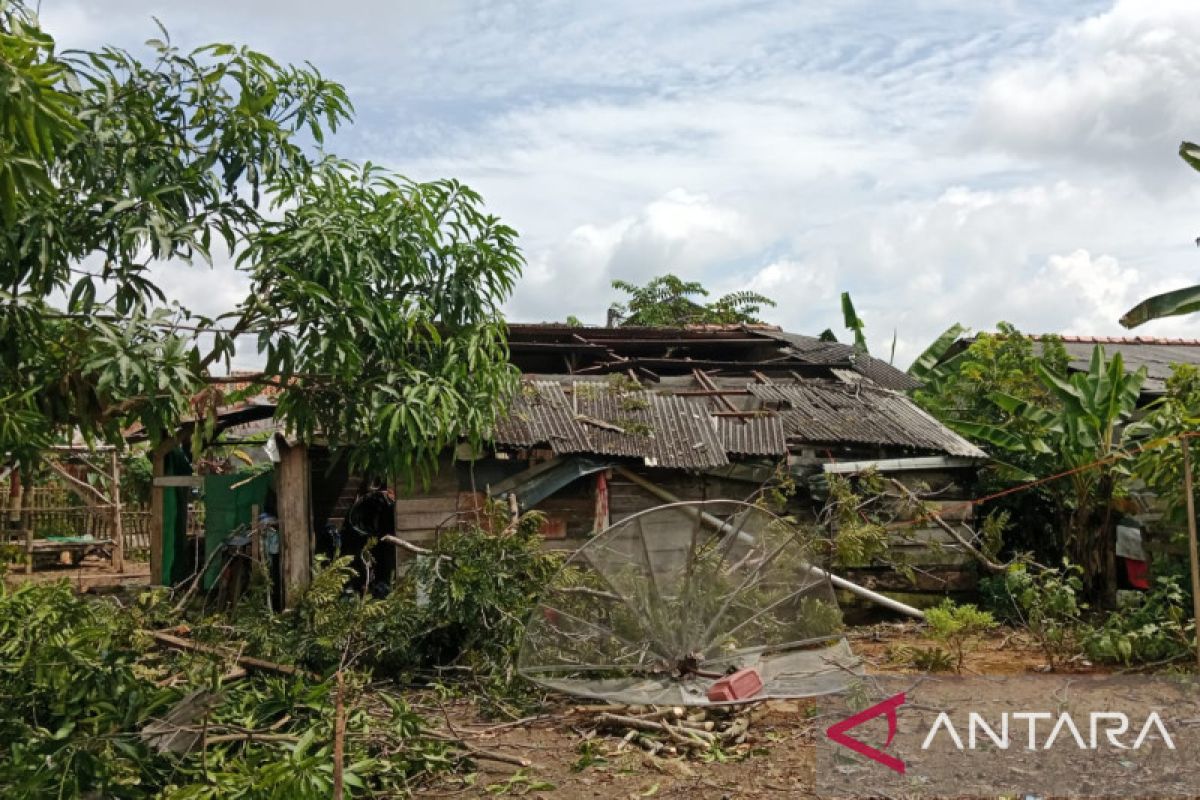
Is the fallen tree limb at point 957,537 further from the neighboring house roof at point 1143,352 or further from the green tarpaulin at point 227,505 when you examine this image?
the green tarpaulin at point 227,505

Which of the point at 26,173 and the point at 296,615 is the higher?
the point at 26,173

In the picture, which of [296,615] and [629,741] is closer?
[629,741]

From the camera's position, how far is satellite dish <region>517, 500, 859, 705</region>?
21.0 feet

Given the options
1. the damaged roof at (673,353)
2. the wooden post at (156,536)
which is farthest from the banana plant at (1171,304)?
the wooden post at (156,536)

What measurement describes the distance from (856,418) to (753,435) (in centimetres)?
154

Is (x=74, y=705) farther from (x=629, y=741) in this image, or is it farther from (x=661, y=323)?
(x=661, y=323)

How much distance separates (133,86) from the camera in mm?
4906

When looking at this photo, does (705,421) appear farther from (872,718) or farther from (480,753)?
(480,753)

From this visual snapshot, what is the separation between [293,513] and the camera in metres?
9.80

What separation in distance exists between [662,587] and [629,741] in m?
1.02

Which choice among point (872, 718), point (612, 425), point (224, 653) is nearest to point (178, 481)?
point (224, 653)

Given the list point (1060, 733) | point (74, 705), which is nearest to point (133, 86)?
point (74, 705)

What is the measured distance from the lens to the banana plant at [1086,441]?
1012 centimetres

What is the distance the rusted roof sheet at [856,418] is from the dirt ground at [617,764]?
4.32 metres
